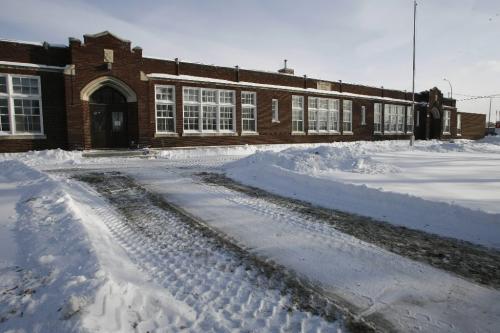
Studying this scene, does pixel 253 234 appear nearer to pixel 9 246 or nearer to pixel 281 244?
pixel 281 244

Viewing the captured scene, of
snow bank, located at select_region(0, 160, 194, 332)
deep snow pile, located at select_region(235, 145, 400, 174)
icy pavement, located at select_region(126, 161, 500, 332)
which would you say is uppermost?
deep snow pile, located at select_region(235, 145, 400, 174)

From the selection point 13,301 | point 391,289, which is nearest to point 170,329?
point 13,301

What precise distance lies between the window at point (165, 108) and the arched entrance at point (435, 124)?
35.6m

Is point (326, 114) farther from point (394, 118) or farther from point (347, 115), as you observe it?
point (394, 118)

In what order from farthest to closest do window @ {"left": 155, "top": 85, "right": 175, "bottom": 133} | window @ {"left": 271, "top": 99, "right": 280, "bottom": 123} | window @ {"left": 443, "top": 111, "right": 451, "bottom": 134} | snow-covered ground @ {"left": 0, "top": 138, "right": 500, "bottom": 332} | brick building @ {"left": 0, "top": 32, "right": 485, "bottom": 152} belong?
window @ {"left": 443, "top": 111, "right": 451, "bottom": 134}, window @ {"left": 271, "top": 99, "right": 280, "bottom": 123}, window @ {"left": 155, "top": 85, "right": 175, "bottom": 133}, brick building @ {"left": 0, "top": 32, "right": 485, "bottom": 152}, snow-covered ground @ {"left": 0, "top": 138, "right": 500, "bottom": 332}

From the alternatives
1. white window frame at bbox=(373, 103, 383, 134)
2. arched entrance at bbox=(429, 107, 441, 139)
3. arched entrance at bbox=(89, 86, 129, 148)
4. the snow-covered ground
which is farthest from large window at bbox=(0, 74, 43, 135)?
arched entrance at bbox=(429, 107, 441, 139)

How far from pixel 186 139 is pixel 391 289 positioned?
778 inches

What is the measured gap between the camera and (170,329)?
288cm

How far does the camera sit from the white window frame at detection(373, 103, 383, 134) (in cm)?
3591

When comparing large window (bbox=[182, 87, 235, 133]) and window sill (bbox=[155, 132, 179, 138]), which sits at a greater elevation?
large window (bbox=[182, 87, 235, 133])

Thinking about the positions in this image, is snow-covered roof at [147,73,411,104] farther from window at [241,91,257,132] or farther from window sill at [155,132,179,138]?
window sill at [155,132,179,138]

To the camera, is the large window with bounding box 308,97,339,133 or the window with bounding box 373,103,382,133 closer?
the large window with bounding box 308,97,339,133

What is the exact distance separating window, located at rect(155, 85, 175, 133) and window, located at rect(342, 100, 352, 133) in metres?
17.6

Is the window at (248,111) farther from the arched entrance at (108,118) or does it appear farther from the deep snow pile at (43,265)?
the deep snow pile at (43,265)
